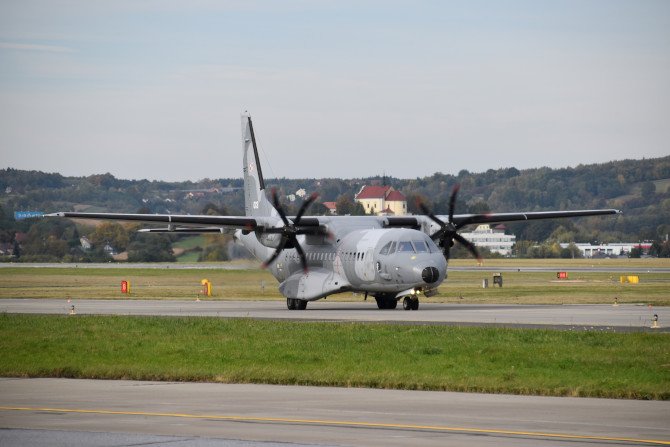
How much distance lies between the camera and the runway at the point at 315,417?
1379cm

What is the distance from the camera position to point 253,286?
65.4 metres

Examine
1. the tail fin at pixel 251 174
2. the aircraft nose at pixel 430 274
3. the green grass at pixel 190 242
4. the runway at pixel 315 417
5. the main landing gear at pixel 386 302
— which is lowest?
the main landing gear at pixel 386 302

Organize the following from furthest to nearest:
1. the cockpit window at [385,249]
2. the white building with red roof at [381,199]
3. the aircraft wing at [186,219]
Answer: the white building with red roof at [381,199]
the aircraft wing at [186,219]
the cockpit window at [385,249]

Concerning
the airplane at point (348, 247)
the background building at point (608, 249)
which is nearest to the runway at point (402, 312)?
the airplane at point (348, 247)

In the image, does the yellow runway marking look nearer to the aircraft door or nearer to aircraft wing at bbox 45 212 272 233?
the aircraft door

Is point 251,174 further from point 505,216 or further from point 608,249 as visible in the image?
point 608,249

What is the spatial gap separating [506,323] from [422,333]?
4849 mm

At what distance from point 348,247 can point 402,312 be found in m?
4.03

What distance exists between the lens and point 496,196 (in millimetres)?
197125

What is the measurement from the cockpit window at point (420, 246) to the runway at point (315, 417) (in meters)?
21.5

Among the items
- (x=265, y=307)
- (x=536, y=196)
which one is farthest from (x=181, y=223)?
(x=536, y=196)

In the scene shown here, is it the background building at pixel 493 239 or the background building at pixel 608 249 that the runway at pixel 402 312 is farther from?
the background building at pixel 608 249

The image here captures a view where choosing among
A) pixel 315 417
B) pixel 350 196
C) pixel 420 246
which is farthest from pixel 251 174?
pixel 350 196

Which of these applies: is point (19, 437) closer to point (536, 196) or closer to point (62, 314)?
point (62, 314)
